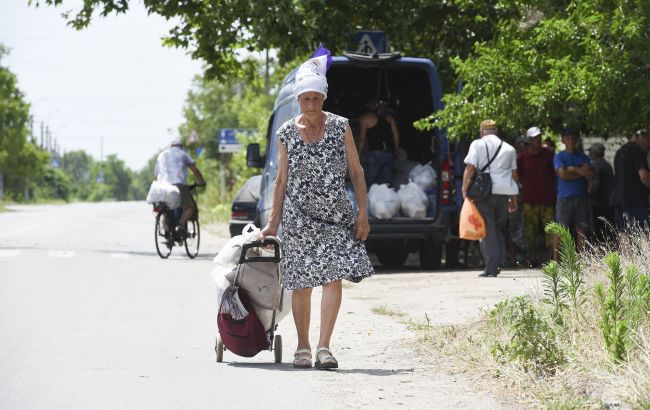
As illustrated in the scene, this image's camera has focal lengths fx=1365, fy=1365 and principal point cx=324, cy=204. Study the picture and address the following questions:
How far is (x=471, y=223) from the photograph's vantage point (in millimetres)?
15844

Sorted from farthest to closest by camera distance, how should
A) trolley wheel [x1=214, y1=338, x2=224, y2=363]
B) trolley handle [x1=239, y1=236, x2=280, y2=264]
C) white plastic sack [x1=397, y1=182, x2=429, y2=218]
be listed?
1. white plastic sack [x1=397, y1=182, x2=429, y2=218]
2. trolley wheel [x1=214, y1=338, x2=224, y2=363]
3. trolley handle [x1=239, y1=236, x2=280, y2=264]

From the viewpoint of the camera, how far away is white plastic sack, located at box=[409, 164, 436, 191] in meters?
17.6

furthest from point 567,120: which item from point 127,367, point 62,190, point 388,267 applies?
point 62,190

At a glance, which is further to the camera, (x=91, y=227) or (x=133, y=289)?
(x=91, y=227)

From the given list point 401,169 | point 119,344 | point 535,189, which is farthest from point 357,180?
point 535,189

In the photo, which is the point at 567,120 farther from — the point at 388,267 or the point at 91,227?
the point at 91,227

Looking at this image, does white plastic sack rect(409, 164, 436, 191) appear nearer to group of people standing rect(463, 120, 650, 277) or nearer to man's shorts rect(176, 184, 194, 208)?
group of people standing rect(463, 120, 650, 277)

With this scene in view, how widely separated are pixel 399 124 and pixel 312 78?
1079cm

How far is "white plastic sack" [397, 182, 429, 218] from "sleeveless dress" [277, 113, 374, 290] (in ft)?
28.2

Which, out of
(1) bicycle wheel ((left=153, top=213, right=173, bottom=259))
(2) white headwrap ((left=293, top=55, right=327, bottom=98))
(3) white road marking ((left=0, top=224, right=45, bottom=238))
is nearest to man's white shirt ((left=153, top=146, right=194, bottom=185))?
(1) bicycle wheel ((left=153, top=213, right=173, bottom=259))

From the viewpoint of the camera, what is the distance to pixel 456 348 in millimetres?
9234

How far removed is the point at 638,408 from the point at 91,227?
32.4m

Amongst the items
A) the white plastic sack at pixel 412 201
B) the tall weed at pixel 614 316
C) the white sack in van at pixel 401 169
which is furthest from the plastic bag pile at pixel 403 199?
the tall weed at pixel 614 316

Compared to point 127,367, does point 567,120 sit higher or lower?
higher
